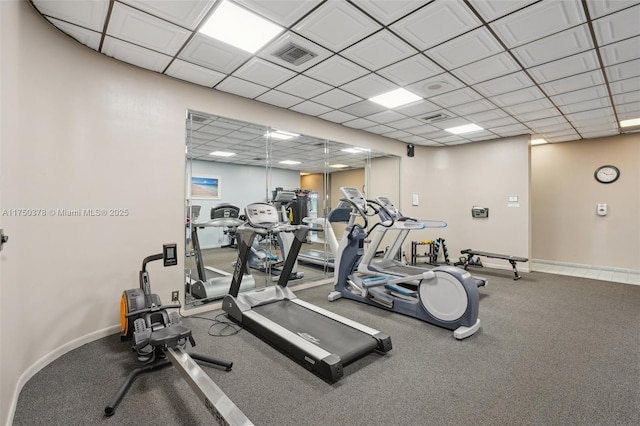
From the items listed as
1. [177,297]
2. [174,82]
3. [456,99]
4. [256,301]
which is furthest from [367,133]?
[177,297]

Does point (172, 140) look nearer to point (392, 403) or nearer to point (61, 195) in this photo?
point (61, 195)

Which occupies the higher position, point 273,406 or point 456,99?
point 456,99

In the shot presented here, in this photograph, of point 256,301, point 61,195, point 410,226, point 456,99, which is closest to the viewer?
point 61,195

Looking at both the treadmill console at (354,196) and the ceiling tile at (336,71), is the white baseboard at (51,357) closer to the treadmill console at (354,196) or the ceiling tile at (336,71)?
the treadmill console at (354,196)

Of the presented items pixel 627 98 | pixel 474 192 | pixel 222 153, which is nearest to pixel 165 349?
pixel 222 153

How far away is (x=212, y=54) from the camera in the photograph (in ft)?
10.0

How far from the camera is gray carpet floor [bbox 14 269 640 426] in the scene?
1933 mm

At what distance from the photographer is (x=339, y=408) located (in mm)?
2010

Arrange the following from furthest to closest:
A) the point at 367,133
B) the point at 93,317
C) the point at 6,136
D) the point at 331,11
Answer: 1. the point at 367,133
2. the point at 93,317
3. the point at 331,11
4. the point at 6,136

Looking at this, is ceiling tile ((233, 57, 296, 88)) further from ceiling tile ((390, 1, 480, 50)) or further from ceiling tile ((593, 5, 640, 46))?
ceiling tile ((593, 5, 640, 46))

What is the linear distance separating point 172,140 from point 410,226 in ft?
10.3

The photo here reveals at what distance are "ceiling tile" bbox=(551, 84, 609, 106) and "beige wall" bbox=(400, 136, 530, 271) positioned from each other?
84.4 inches

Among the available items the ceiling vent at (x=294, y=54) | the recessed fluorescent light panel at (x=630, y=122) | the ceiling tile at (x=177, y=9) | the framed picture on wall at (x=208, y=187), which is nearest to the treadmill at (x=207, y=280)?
the framed picture on wall at (x=208, y=187)

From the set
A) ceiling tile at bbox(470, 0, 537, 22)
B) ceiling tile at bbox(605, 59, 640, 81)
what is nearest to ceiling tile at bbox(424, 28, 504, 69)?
ceiling tile at bbox(470, 0, 537, 22)
